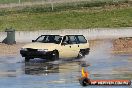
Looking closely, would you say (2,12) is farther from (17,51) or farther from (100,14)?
(17,51)

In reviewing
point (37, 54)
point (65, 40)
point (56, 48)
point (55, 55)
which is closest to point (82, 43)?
point (65, 40)

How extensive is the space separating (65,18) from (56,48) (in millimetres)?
23430

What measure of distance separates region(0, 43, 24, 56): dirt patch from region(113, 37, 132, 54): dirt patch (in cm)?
594

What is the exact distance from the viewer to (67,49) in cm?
2970

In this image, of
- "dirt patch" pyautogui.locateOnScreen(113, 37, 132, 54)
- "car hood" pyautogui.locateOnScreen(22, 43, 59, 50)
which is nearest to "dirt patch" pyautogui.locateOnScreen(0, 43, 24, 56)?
"car hood" pyautogui.locateOnScreen(22, 43, 59, 50)

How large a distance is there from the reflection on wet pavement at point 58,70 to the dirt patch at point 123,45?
213 centimetres

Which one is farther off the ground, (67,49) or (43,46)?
(43,46)

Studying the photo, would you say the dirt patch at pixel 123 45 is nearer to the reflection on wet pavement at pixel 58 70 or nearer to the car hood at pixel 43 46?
the reflection on wet pavement at pixel 58 70

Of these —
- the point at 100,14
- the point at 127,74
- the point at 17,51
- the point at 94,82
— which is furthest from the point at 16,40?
the point at 94,82

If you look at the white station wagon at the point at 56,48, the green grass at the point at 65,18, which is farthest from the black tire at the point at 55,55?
the green grass at the point at 65,18

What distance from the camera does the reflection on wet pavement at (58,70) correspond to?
19.4 meters

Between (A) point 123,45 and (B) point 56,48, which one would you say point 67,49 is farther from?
(A) point 123,45

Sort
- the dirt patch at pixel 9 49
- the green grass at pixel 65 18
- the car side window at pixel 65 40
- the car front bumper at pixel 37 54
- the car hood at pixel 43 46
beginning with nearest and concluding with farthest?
the car front bumper at pixel 37 54, the car hood at pixel 43 46, the car side window at pixel 65 40, the dirt patch at pixel 9 49, the green grass at pixel 65 18

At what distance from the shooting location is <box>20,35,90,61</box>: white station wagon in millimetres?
28141
